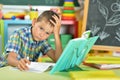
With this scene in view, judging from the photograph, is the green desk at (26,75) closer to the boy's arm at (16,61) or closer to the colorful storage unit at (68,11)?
the boy's arm at (16,61)

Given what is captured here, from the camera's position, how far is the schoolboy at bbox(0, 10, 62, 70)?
1811 mm

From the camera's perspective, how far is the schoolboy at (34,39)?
181cm

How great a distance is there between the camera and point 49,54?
2045 mm

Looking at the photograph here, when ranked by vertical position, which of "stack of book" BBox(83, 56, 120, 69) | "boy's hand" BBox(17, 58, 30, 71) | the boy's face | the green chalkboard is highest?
the green chalkboard

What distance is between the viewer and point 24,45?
6.24 ft

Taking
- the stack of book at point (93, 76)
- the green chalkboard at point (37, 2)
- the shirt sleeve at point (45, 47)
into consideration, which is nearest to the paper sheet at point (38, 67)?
the stack of book at point (93, 76)

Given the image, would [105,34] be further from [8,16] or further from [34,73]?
[8,16]

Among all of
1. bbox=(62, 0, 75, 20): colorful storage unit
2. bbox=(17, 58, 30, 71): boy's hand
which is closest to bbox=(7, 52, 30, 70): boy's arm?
bbox=(17, 58, 30, 71): boy's hand

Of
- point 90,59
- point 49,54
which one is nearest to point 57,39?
point 49,54

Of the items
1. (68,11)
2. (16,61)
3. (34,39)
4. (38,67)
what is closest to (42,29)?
(34,39)

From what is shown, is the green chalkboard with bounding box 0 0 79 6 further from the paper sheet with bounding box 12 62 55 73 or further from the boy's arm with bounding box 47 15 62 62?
the paper sheet with bounding box 12 62 55 73

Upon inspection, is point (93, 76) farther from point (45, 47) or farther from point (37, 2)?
point (37, 2)

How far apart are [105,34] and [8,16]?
1.48 metres

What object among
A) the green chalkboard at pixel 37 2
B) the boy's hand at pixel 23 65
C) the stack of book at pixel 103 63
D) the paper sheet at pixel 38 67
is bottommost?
the stack of book at pixel 103 63
